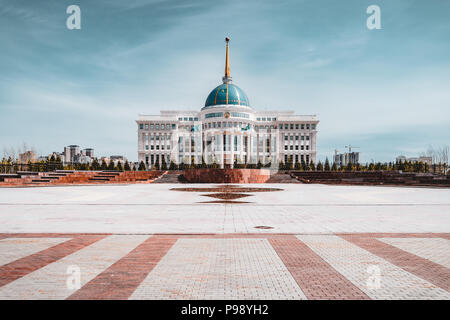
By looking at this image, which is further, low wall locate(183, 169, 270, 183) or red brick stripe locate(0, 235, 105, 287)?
low wall locate(183, 169, 270, 183)

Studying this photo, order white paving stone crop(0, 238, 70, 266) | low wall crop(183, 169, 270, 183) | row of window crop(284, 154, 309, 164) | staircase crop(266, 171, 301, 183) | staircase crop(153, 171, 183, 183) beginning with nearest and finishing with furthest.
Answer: white paving stone crop(0, 238, 70, 266) < low wall crop(183, 169, 270, 183) < staircase crop(266, 171, 301, 183) < staircase crop(153, 171, 183, 183) < row of window crop(284, 154, 309, 164)

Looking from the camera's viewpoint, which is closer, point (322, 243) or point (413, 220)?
point (322, 243)

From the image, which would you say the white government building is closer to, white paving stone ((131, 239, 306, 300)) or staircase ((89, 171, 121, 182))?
staircase ((89, 171, 121, 182))

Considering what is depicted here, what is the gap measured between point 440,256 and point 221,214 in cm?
737

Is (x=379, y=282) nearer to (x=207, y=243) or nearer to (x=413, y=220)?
(x=207, y=243)

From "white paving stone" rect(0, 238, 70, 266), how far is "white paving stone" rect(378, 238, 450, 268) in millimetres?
7538

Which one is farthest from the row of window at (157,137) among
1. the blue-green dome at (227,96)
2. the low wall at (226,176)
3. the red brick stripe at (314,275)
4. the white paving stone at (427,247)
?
the red brick stripe at (314,275)

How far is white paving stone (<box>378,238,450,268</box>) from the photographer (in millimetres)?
6016

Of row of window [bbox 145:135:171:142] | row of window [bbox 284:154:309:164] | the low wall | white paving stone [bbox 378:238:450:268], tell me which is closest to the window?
row of window [bbox 284:154:309:164]

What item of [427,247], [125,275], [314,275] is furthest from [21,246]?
[427,247]

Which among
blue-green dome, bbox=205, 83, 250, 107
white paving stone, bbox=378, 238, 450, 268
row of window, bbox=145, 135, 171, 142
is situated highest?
blue-green dome, bbox=205, 83, 250, 107
